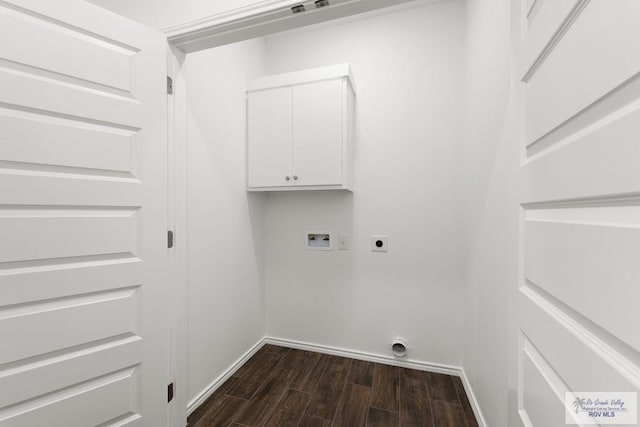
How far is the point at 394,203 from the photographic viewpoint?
2078 millimetres

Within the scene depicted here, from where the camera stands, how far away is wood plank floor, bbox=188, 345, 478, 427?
1.52 m

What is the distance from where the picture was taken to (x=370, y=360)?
6.93 ft

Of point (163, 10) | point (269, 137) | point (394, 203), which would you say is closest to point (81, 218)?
point (163, 10)

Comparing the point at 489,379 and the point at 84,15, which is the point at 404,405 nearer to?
the point at 489,379

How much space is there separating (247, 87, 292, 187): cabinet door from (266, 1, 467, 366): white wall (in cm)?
35

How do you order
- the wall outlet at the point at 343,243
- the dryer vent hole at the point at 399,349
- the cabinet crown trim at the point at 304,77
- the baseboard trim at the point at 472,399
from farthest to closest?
the wall outlet at the point at 343,243 < the dryer vent hole at the point at 399,349 < the cabinet crown trim at the point at 304,77 < the baseboard trim at the point at 472,399

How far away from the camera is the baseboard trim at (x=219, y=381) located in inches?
63.3

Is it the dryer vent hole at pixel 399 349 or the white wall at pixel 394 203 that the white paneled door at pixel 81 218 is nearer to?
the white wall at pixel 394 203

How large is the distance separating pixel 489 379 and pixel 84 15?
8.08 ft

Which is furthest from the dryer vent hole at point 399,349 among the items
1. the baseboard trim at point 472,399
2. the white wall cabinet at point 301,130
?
the white wall cabinet at point 301,130

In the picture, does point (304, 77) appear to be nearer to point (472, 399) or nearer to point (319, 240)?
point (319, 240)

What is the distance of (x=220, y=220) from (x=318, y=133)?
97cm

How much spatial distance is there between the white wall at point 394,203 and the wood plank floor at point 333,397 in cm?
20

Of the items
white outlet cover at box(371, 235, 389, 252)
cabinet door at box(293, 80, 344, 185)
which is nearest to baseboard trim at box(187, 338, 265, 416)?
white outlet cover at box(371, 235, 389, 252)
